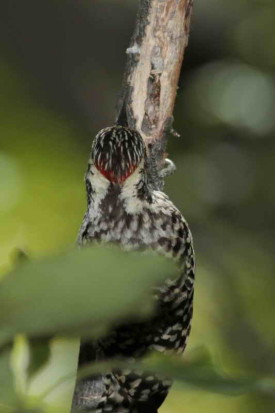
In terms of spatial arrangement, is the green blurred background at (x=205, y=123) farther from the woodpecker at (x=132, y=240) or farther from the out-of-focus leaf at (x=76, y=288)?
the out-of-focus leaf at (x=76, y=288)

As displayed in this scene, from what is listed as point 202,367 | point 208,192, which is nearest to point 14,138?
point 208,192

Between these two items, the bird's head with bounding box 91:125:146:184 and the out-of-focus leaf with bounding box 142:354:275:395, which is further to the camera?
the bird's head with bounding box 91:125:146:184

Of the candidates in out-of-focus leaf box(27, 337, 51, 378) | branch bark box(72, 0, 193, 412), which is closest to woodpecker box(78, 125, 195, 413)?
branch bark box(72, 0, 193, 412)

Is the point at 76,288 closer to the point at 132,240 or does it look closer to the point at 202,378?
the point at 202,378

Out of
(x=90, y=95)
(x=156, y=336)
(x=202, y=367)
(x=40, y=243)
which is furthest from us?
(x=90, y=95)

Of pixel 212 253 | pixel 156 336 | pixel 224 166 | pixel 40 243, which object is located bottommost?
pixel 156 336

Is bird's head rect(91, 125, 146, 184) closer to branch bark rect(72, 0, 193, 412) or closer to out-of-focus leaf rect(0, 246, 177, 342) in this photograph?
branch bark rect(72, 0, 193, 412)

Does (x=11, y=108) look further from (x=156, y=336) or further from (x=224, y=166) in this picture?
(x=156, y=336)
